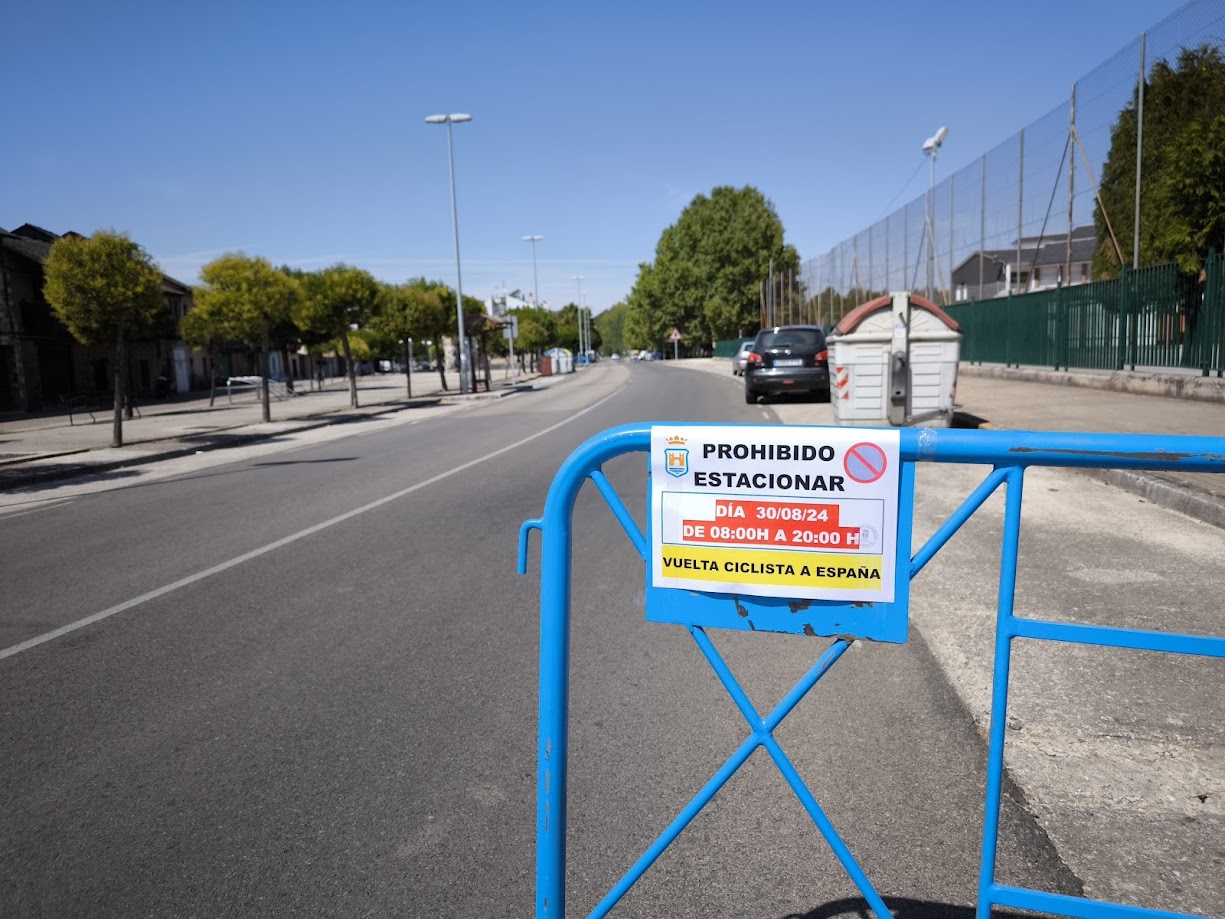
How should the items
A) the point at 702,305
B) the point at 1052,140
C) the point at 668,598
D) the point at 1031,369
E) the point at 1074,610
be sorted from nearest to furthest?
the point at 668,598
the point at 1074,610
the point at 1052,140
the point at 1031,369
the point at 702,305

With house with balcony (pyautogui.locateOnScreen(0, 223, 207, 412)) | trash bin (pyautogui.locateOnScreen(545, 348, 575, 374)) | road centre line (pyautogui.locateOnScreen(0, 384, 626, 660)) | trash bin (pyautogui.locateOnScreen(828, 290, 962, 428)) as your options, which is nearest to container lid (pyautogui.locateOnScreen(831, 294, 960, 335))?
trash bin (pyautogui.locateOnScreen(828, 290, 962, 428))

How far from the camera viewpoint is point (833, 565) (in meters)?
2.07

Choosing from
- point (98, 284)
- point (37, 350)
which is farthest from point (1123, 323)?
point (37, 350)

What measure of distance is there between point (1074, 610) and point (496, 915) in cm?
366

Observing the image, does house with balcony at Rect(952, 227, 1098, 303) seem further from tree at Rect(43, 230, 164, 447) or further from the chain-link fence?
tree at Rect(43, 230, 164, 447)

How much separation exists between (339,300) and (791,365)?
15.3 metres

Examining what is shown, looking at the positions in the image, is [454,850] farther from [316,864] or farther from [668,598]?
[668,598]

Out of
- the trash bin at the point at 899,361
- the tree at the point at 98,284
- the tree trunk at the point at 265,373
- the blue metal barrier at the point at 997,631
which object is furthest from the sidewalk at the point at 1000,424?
the blue metal barrier at the point at 997,631

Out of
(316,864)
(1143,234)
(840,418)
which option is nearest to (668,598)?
(316,864)

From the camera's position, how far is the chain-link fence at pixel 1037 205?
1550 cm

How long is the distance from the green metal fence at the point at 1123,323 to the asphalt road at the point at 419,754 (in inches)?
466

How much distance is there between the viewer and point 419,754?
3381mm

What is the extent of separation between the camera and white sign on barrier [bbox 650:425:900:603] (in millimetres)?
2029

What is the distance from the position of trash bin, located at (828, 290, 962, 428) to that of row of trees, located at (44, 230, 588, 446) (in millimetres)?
13335
